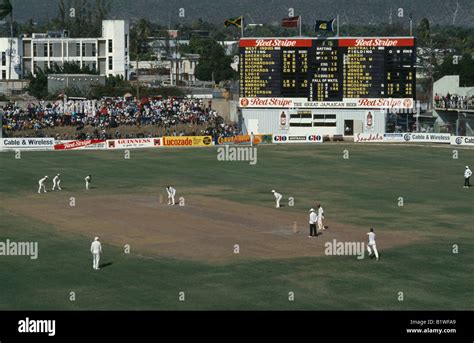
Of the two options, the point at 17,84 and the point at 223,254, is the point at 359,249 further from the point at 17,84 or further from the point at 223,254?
the point at 17,84

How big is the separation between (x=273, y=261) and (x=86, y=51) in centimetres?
13810

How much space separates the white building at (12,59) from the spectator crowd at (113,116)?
194 feet

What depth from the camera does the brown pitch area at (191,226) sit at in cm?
4459

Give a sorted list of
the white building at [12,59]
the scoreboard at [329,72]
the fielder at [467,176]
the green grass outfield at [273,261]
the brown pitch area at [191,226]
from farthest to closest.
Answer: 1. the white building at [12,59]
2. the scoreboard at [329,72]
3. the fielder at [467,176]
4. the brown pitch area at [191,226]
5. the green grass outfield at [273,261]

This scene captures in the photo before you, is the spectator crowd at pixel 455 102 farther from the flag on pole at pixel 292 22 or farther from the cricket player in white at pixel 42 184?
the cricket player in white at pixel 42 184

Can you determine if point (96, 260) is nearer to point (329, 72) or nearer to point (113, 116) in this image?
point (329, 72)

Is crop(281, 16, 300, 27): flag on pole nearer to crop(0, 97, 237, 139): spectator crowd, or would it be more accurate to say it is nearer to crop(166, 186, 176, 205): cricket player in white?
crop(0, 97, 237, 139): spectator crowd

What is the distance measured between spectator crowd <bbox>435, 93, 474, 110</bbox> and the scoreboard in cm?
1392

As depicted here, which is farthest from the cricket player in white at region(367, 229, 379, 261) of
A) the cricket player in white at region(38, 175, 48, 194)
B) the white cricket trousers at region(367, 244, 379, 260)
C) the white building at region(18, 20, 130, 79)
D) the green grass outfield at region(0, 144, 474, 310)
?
the white building at region(18, 20, 130, 79)

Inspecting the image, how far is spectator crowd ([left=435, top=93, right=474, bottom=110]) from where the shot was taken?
106 metres

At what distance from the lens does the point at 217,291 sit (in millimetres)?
36531

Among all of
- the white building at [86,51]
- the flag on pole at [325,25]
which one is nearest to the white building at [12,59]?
the white building at [86,51]

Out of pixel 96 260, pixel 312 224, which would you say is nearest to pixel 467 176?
pixel 312 224
